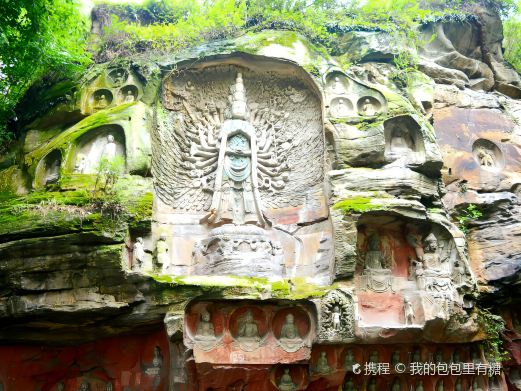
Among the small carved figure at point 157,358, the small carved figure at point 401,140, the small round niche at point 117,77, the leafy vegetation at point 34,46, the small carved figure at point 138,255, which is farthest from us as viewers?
the small round niche at point 117,77

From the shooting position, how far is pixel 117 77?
1043cm

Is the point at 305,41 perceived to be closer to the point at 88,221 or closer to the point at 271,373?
the point at 88,221

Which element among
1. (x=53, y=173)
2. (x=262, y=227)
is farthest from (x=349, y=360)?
(x=53, y=173)

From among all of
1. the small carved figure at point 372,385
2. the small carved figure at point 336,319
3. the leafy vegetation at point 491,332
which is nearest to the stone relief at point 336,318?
the small carved figure at point 336,319

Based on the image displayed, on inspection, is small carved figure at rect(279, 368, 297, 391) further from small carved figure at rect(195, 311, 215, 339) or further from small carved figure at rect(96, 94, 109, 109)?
small carved figure at rect(96, 94, 109, 109)

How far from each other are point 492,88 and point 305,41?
5.41 m

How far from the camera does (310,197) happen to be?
10.1 m

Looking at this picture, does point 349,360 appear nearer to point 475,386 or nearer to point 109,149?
point 475,386

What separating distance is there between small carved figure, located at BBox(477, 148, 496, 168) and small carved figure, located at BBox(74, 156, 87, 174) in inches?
315

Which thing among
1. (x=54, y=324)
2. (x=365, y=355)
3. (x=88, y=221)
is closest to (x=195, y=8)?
(x=88, y=221)

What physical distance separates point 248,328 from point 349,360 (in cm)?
170

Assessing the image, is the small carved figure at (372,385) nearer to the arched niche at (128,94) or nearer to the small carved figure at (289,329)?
the small carved figure at (289,329)

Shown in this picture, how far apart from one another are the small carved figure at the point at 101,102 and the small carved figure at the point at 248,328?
496cm

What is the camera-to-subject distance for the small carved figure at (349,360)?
27.1ft
